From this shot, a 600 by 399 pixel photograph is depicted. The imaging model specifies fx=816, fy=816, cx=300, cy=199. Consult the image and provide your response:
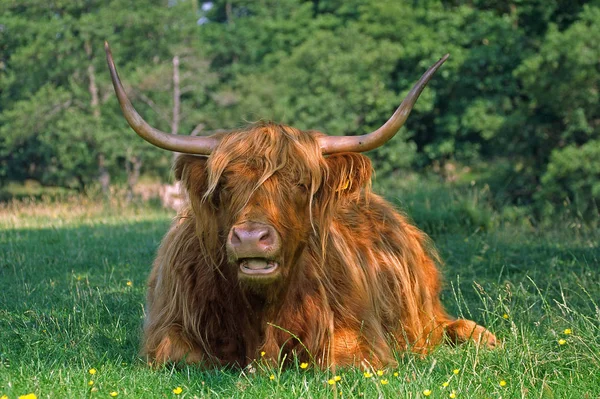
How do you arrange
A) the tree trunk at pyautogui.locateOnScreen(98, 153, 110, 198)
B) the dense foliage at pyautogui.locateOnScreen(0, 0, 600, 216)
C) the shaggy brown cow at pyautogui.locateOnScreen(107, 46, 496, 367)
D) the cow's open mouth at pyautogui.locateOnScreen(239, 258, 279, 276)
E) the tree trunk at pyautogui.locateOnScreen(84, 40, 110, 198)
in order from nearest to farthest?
1. the cow's open mouth at pyautogui.locateOnScreen(239, 258, 279, 276)
2. the shaggy brown cow at pyautogui.locateOnScreen(107, 46, 496, 367)
3. the dense foliage at pyautogui.locateOnScreen(0, 0, 600, 216)
4. the tree trunk at pyautogui.locateOnScreen(84, 40, 110, 198)
5. the tree trunk at pyautogui.locateOnScreen(98, 153, 110, 198)

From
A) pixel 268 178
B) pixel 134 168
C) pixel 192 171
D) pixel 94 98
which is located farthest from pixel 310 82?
pixel 268 178

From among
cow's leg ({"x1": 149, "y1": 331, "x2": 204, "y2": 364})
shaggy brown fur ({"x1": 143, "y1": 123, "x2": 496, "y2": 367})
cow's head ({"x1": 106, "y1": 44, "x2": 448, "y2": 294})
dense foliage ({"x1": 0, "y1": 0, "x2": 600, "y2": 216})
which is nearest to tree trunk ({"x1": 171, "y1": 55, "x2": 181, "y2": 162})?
dense foliage ({"x1": 0, "y1": 0, "x2": 600, "y2": 216})

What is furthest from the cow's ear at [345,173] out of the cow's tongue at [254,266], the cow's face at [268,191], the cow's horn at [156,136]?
the cow's tongue at [254,266]

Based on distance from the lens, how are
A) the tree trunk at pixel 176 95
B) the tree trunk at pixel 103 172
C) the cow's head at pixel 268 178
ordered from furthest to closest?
the tree trunk at pixel 176 95
the tree trunk at pixel 103 172
the cow's head at pixel 268 178

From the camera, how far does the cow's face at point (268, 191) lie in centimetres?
368

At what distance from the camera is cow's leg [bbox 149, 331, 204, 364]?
3.99 metres

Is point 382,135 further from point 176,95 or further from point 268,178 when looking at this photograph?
point 176,95

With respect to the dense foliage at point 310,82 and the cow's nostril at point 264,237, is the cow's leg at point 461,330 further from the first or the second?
the dense foliage at point 310,82

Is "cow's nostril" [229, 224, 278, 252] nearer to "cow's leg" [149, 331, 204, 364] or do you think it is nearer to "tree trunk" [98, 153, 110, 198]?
"cow's leg" [149, 331, 204, 364]

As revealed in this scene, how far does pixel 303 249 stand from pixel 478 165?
110 feet

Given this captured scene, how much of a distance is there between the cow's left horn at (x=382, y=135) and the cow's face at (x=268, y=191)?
0.19ft

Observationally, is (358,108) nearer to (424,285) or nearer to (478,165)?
(478,165)

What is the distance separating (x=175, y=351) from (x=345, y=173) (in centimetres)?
124

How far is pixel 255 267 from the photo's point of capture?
363 cm
